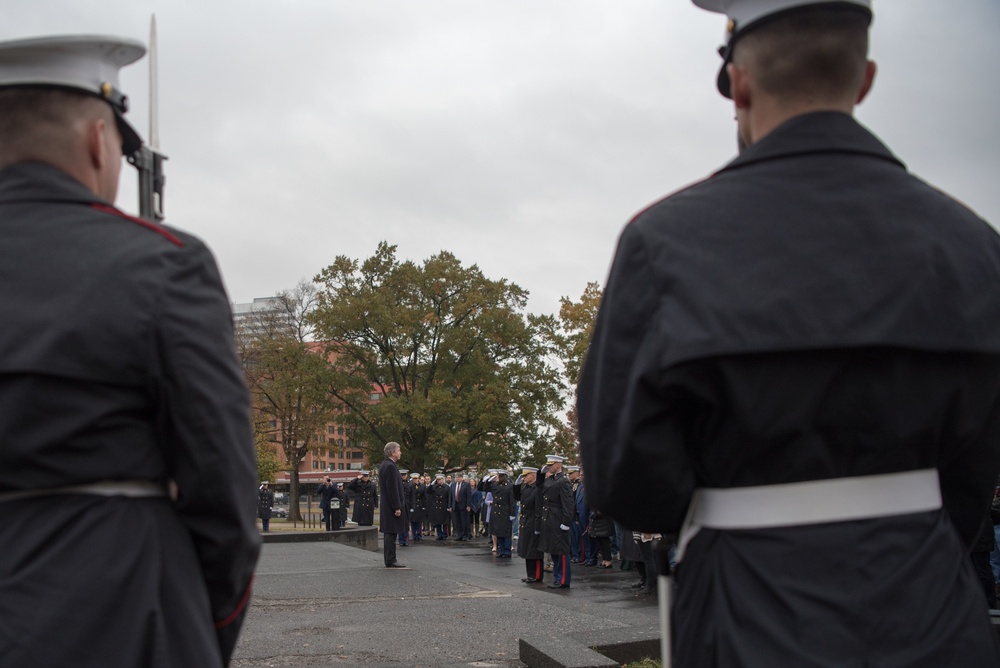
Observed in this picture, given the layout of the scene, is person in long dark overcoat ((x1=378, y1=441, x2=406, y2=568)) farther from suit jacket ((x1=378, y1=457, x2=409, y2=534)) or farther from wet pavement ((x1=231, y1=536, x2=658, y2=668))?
wet pavement ((x1=231, y1=536, x2=658, y2=668))

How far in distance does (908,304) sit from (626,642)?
5238 mm

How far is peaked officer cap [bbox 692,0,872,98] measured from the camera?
2.14m

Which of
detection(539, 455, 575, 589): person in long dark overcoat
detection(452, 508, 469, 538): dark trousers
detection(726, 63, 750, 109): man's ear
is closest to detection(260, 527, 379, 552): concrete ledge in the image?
detection(452, 508, 469, 538): dark trousers

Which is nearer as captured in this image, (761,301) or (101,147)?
(761,301)

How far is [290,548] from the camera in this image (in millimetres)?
22406

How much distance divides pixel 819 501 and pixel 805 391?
21 centimetres

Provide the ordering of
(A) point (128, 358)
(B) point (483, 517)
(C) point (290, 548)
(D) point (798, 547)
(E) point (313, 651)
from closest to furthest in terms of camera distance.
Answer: (D) point (798, 547) → (A) point (128, 358) → (E) point (313, 651) → (C) point (290, 548) → (B) point (483, 517)

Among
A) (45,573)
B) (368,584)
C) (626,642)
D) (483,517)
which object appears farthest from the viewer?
(483,517)

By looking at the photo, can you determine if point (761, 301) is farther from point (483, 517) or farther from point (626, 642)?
point (483, 517)

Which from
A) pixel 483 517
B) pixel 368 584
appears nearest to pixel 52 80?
pixel 368 584

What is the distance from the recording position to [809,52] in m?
2.16

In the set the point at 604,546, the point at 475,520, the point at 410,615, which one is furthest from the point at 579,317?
the point at 410,615

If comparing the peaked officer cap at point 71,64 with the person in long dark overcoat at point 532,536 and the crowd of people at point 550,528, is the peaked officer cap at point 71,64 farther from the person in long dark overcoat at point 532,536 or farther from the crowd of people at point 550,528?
the person in long dark overcoat at point 532,536

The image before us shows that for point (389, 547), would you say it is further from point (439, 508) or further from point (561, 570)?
point (439, 508)
